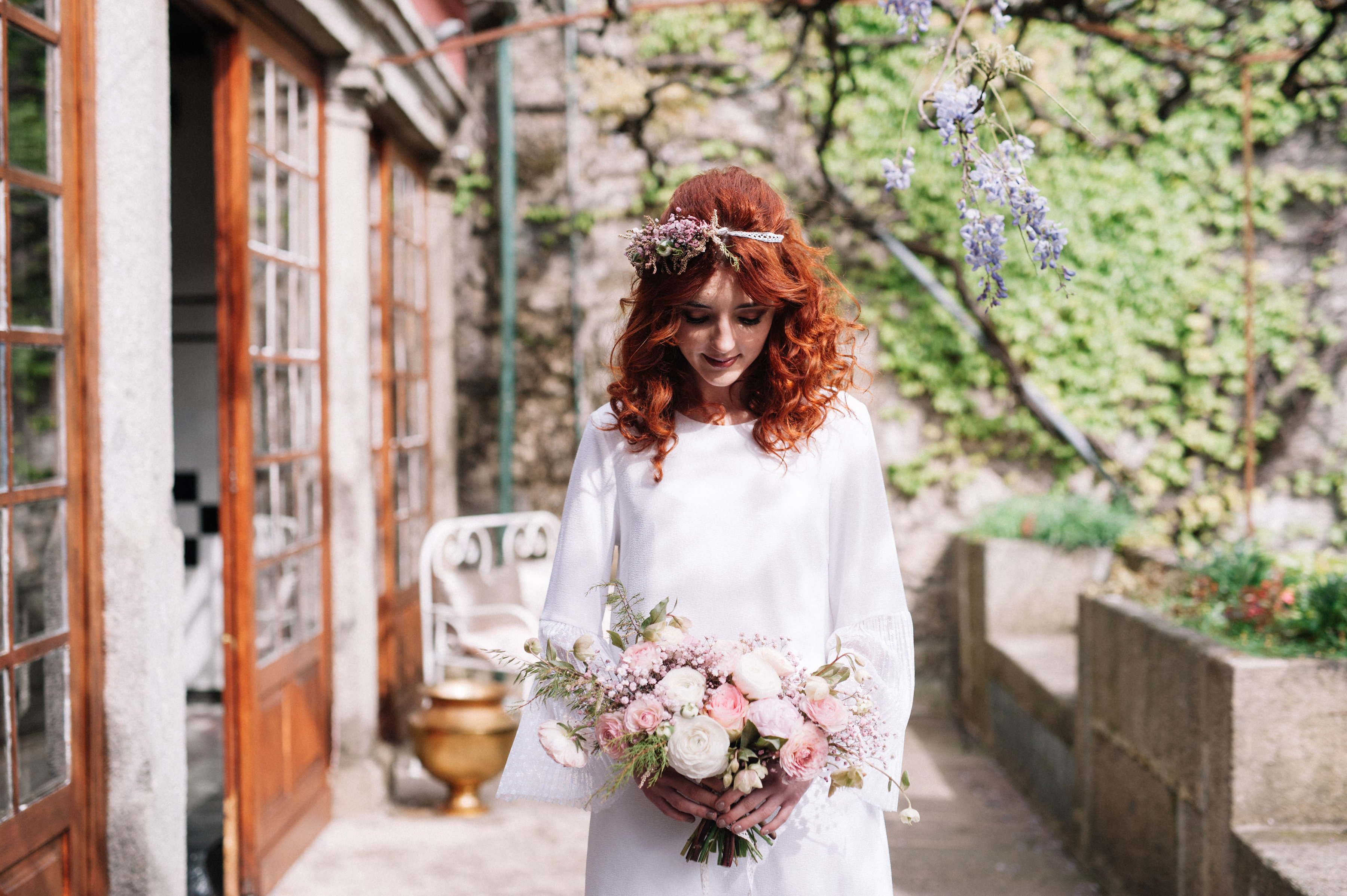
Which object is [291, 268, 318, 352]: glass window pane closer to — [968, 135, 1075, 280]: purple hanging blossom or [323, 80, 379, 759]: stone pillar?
[323, 80, 379, 759]: stone pillar

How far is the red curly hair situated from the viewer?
1.58m

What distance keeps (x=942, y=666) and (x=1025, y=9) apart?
3.48 metres

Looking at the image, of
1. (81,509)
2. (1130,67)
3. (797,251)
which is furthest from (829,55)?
(81,509)

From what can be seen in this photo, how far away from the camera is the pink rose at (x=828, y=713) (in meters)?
1.36

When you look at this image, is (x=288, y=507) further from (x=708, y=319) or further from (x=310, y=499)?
(x=708, y=319)

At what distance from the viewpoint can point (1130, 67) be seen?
5355 millimetres

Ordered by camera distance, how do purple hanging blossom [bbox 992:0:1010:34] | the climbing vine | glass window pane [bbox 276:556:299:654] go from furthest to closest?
the climbing vine → glass window pane [bbox 276:556:299:654] → purple hanging blossom [bbox 992:0:1010:34]

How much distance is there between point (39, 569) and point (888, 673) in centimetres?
188

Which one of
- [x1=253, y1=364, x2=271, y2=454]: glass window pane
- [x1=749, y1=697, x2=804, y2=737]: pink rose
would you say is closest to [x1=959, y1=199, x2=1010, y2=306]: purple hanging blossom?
[x1=749, y1=697, x2=804, y2=737]: pink rose

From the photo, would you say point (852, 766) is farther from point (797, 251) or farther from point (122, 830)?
point (122, 830)

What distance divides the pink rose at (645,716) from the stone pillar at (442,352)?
4.35 metres

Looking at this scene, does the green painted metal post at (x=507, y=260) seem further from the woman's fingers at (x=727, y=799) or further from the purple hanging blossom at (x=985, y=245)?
the woman's fingers at (x=727, y=799)

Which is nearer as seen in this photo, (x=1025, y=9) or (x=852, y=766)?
(x=852, y=766)

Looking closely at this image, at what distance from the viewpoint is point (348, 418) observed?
405cm
